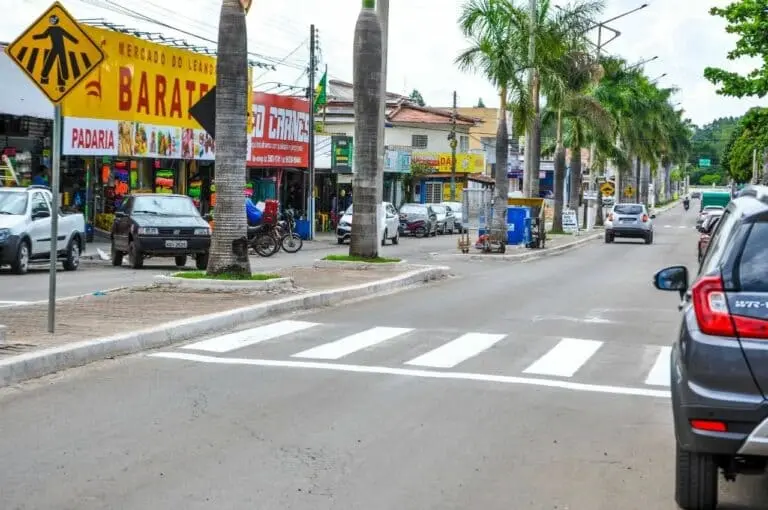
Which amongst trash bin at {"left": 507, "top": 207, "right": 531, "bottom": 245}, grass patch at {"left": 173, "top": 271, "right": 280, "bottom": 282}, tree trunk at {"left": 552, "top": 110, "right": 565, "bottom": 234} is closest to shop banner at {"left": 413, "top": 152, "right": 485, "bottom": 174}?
tree trunk at {"left": 552, "top": 110, "right": 565, "bottom": 234}

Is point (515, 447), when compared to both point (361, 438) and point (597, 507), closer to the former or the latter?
point (361, 438)

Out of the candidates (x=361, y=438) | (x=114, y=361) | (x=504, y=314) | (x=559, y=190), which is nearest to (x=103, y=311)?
(x=114, y=361)

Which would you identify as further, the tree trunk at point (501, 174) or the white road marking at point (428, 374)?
the tree trunk at point (501, 174)

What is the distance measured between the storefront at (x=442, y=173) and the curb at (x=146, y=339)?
5632 centimetres

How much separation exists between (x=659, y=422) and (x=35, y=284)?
15331mm

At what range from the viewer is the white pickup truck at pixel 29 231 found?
81.4 ft

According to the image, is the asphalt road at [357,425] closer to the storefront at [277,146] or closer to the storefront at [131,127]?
the storefront at [131,127]

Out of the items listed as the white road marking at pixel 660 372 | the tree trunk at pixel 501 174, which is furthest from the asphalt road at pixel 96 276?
the white road marking at pixel 660 372

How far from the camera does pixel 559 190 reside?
61.6 metres

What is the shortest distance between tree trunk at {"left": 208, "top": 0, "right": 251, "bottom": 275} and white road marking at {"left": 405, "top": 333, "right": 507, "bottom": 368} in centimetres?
552

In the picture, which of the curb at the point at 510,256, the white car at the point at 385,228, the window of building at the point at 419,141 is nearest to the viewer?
the curb at the point at 510,256

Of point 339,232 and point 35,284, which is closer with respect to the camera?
point 35,284

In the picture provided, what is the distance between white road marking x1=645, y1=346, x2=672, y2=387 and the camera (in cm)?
1179

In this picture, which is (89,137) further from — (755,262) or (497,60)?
(755,262)
